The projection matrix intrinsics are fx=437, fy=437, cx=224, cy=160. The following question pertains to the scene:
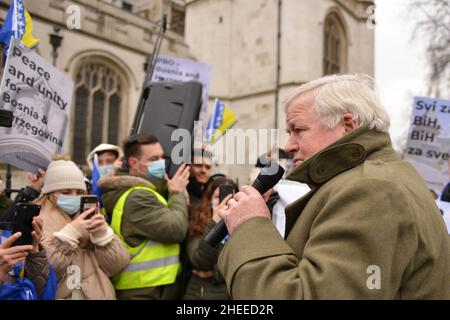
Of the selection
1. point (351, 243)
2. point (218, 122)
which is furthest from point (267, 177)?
point (218, 122)

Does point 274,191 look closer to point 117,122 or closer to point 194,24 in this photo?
point 117,122

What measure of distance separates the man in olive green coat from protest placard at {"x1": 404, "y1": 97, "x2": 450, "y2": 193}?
138 inches

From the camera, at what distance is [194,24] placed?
19.3m

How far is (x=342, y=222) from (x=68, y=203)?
208 cm

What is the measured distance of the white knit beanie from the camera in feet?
8.93

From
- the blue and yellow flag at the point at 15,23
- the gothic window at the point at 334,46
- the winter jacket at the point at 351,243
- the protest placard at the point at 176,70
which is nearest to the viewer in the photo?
the winter jacket at the point at 351,243

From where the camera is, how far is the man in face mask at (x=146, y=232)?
9.66 feet

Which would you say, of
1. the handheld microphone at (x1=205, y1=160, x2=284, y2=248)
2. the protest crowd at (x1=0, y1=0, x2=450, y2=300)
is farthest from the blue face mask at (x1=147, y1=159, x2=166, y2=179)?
the handheld microphone at (x1=205, y1=160, x2=284, y2=248)

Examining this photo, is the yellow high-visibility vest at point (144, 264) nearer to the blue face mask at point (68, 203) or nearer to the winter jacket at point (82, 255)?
the winter jacket at point (82, 255)

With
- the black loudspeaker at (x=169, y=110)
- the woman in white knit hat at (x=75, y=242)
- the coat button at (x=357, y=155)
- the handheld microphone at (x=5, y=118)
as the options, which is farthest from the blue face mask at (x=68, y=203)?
the coat button at (x=357, y=155)

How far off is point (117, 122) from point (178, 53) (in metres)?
3.21

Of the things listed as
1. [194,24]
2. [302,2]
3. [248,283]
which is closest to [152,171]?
[248,283]

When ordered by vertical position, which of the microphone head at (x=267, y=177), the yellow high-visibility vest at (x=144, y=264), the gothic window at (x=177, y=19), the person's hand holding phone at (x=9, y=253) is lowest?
the yellow high-visibility vest at (x=144, y=264)

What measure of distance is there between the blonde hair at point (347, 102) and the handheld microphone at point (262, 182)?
9.4 inches
